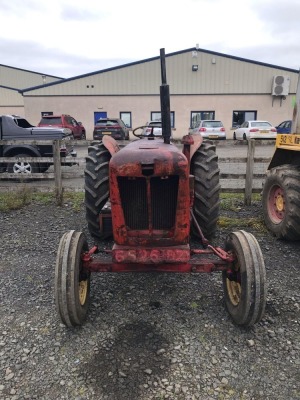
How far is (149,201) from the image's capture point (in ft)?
10.6

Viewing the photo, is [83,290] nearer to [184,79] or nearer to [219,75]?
[184,79]

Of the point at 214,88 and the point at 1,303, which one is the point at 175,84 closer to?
the point at 214,88

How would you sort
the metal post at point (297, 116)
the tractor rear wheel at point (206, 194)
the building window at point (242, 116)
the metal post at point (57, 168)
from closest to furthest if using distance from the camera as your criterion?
the tractor rear wheel at point (206, 194)
the metal post at point (297, 116)
the metal post at point (57, 168)
the building window at point (242, 116)

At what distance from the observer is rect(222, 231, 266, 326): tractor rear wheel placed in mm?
2941

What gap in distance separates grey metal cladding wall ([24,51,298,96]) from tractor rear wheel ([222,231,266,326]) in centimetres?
2629

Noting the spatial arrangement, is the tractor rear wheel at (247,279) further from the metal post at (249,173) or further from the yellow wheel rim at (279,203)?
the metal post at (249,173)

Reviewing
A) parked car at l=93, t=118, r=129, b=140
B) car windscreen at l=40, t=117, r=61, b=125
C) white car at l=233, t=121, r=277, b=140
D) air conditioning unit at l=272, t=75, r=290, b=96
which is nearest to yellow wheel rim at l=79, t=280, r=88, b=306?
car windscreen at l=40, t=117, r=61, b=125

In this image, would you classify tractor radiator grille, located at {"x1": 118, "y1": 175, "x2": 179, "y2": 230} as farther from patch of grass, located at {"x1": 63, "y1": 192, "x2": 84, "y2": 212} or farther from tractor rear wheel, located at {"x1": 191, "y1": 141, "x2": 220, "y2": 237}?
patch of grass, located at {"x1": 63, "y1": 192, "x2": 84, "y2": 212}

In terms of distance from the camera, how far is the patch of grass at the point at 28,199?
23.5 feet

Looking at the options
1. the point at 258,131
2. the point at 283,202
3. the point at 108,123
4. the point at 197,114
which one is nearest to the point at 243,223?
the point at 283,202

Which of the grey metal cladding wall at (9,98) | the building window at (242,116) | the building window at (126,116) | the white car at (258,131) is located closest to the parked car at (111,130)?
the building window at (126,116)

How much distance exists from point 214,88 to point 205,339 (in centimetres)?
2732

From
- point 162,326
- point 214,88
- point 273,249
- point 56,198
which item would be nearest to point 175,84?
point 214,88

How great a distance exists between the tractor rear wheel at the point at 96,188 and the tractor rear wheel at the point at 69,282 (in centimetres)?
146
